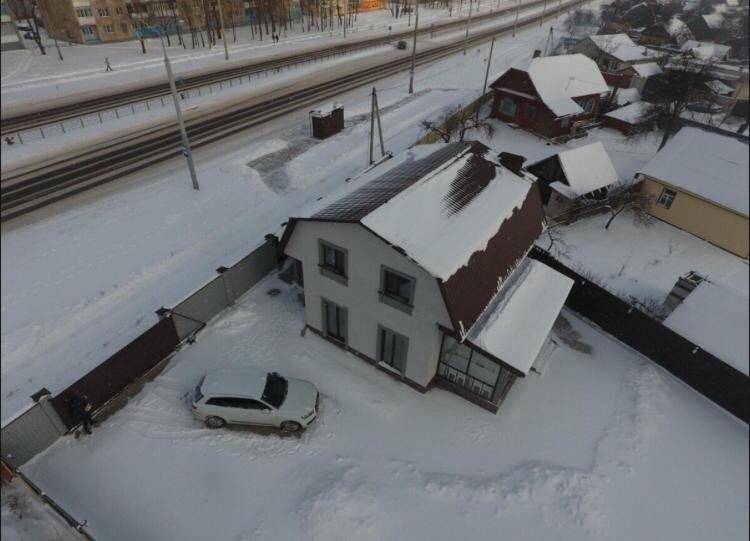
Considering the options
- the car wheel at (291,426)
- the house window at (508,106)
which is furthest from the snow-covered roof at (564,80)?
the car wheel at (291,426)

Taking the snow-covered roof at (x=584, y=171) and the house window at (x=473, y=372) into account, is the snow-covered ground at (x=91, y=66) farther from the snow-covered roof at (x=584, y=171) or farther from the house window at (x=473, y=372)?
the snow-covered roof at (x=584, y=171)

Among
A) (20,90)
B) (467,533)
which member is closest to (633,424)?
(467,533)

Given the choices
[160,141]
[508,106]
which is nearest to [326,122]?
[160,141]

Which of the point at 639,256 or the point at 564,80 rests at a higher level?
the point at 639,256

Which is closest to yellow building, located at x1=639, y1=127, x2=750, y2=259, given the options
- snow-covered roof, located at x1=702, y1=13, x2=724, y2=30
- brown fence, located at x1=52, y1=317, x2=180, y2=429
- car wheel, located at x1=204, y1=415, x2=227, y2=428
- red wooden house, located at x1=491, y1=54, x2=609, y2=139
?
snow-covered roof, located at x1=702, y1=13, x2=724, y2=30

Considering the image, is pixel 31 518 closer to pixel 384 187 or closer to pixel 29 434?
pixel 29 434

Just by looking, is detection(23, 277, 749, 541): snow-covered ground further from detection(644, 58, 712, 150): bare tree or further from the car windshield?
detection(644, 58, 712, 150): bare tree
